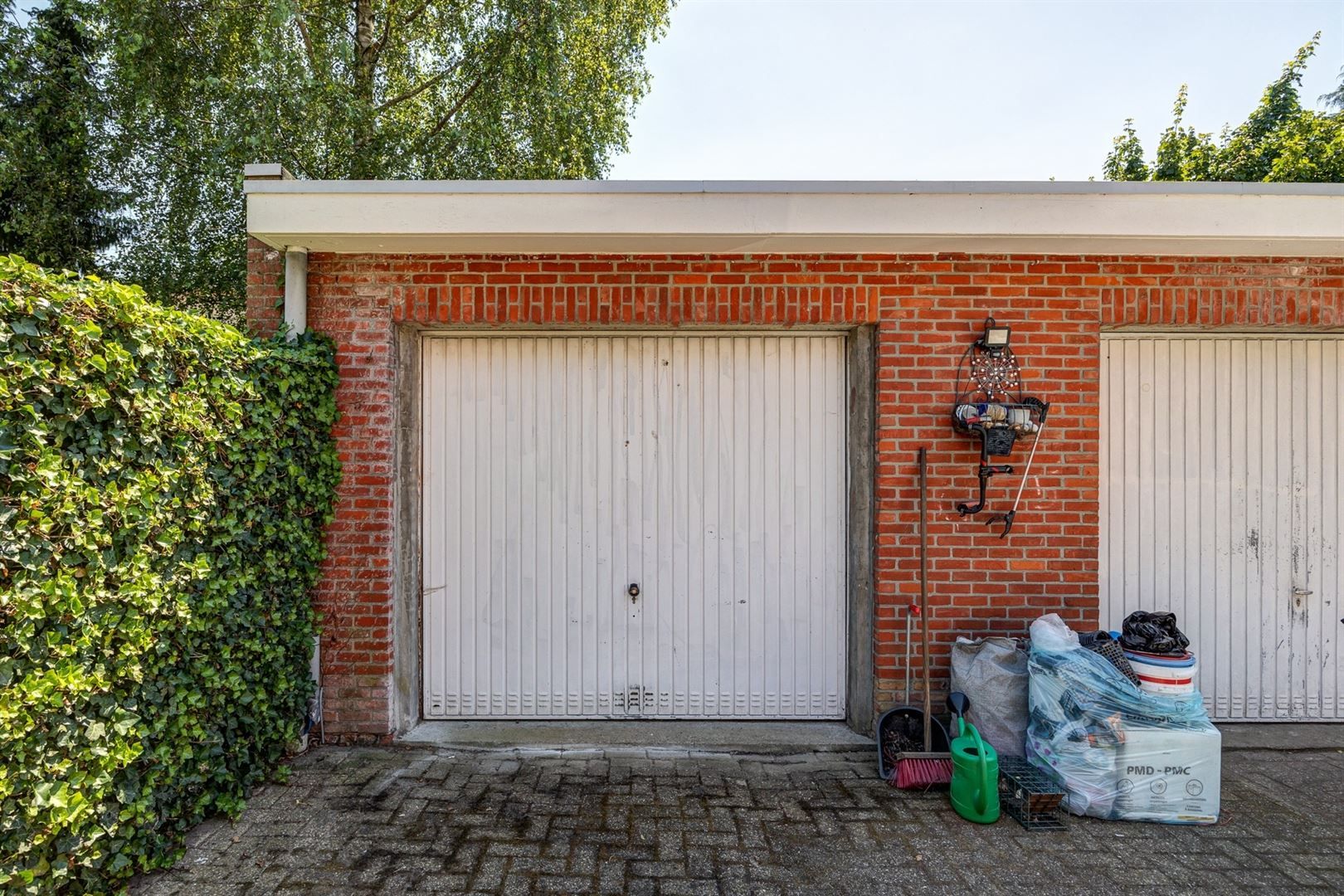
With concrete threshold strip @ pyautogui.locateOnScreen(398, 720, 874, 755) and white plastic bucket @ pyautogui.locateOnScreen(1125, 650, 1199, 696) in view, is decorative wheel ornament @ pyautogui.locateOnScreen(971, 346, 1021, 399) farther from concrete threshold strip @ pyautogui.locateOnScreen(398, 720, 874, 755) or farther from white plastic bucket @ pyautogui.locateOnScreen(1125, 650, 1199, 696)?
concrete threshold strip @ pyautogui.locateOnScreen(398, 720, 874, 755)

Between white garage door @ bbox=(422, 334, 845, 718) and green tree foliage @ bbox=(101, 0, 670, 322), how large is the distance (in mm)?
5804

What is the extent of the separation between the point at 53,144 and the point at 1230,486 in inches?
512

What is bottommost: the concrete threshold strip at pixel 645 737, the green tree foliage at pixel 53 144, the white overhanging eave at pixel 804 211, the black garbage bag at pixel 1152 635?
the concrete threshold strip at pixel 645 737

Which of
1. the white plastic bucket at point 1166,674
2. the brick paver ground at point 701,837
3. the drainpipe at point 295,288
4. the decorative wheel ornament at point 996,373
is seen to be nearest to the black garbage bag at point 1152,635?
the white plastic bucket at point 1166,674

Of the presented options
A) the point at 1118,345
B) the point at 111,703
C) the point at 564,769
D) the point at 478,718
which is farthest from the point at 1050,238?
the point at 111,703

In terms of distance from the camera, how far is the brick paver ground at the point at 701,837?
2570 millimetres

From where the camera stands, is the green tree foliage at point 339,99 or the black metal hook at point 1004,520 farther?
the green tree foliage at point 339,99

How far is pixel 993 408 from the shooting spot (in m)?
3.50

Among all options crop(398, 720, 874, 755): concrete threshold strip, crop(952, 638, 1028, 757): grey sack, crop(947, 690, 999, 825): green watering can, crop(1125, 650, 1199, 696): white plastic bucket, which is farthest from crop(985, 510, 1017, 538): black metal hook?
crop(398, 720, 874, 755): concrete threshold strip

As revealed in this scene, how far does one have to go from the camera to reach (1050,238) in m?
3.45

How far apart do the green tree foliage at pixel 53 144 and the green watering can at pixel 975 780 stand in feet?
36.8

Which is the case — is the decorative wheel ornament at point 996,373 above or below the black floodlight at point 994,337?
below

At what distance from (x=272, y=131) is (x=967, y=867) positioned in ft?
29.7

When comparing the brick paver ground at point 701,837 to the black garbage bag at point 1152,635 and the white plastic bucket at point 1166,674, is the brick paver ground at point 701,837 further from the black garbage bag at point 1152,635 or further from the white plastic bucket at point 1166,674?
the black garbage bag at point 1152,635
